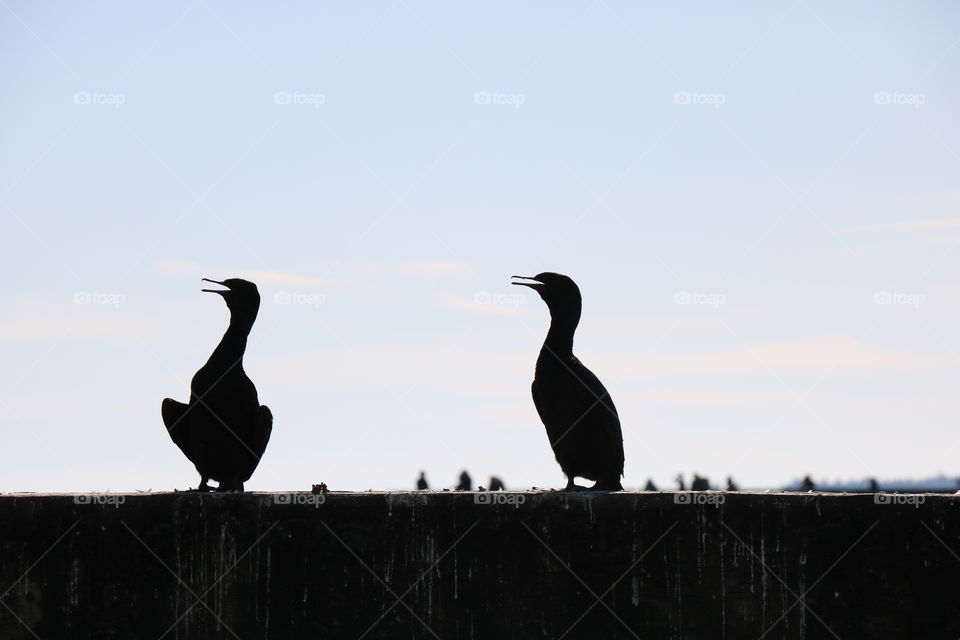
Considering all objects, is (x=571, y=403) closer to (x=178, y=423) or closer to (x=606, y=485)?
(x=606, y=485)

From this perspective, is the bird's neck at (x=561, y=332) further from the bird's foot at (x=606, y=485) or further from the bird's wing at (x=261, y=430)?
the bird's wing at (x=261, y=430)

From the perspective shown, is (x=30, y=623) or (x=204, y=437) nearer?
(x=30, y=623)

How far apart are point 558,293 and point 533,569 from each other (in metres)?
2.65

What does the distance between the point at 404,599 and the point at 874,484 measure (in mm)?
33416

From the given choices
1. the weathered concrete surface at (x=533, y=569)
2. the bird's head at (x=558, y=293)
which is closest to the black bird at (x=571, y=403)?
the bird's head at (x=558, y=293)

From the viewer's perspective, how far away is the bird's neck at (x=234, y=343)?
9.36m

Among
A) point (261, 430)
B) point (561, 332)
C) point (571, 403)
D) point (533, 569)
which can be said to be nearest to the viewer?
point (533, 569)

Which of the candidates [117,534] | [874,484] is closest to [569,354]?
[117,534]

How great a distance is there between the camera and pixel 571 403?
30.6 feet

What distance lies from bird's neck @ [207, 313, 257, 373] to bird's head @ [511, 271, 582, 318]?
81.5 inches

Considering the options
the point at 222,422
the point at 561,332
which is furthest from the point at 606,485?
the point at 222,422

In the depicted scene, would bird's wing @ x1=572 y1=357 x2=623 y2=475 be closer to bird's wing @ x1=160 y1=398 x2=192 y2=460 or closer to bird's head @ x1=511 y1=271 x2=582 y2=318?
bird's head @ x1=511 y1=271 x2=582 y2=318

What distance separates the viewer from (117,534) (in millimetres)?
7621

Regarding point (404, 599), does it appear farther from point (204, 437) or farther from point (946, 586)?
point (946, 586)
